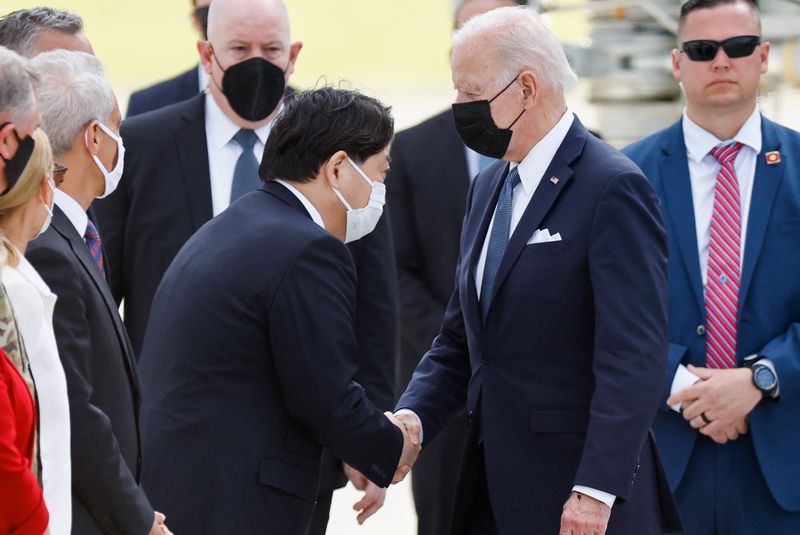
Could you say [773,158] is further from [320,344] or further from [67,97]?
[67,97]

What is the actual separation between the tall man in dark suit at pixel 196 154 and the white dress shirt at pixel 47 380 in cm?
176

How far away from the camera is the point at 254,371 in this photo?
3.29 meters

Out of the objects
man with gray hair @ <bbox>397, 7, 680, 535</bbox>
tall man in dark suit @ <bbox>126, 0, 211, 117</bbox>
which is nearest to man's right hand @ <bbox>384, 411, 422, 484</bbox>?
man with gray hair @ <bbox>397, 7, 680, 535</bbox>

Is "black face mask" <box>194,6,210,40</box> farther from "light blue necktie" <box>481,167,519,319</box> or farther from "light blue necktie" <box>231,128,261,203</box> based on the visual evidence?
"light blue necktie" <box>481,167,519,319</box>

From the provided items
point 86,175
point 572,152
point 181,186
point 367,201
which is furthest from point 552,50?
point 181,186

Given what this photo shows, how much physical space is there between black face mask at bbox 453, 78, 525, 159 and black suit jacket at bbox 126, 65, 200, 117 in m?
1.89

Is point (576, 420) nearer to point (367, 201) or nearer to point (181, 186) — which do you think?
point (367, 201)

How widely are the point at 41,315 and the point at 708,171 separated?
2.21 m

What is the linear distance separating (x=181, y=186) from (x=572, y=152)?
1.53 metres

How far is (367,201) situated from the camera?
11.7 ft

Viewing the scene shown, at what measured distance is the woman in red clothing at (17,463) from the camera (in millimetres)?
2426

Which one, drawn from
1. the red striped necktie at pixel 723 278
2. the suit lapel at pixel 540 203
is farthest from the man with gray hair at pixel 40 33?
the red striped necktie at pixel 723 278

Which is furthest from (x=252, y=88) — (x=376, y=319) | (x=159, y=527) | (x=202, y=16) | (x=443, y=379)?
(x=159, y=527)

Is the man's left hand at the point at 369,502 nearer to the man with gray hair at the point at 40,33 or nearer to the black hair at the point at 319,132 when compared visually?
the black hair at the point at 319,132
